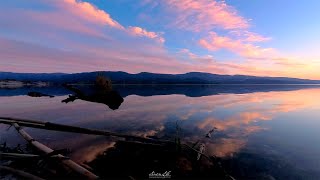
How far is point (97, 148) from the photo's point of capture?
14.6 metres

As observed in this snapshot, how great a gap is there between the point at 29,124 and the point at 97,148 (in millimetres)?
5893

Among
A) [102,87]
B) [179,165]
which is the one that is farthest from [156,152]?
[102,87]

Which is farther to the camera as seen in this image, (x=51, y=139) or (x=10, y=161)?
(x=51, y=139)

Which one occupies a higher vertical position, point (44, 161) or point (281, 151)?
point (44, 161)

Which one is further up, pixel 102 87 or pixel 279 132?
pixel 102 87

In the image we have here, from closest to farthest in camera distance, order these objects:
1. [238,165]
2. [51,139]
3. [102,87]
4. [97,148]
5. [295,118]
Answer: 1. [238,165]
2. [97,148]
3. [51,139]
4. [295,118]
5. [102,87]

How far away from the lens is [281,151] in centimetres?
1555

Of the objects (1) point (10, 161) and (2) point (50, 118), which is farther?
(2) point (50, 118)

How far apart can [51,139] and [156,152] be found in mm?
7885

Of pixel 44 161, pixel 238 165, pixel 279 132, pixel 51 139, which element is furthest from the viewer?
pixel 279 132

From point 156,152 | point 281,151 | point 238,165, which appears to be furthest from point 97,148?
point 281,151

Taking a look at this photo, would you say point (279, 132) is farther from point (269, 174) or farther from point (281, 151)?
point (269, 174)

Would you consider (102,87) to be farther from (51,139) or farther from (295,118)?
(295,118)

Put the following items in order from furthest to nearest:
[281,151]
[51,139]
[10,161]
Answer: [51,139] < [281,151] < [10,161]
